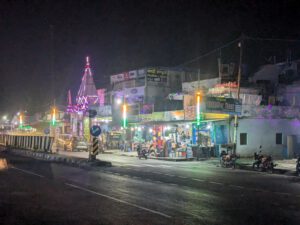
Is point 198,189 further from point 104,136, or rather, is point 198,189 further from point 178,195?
point 104,136

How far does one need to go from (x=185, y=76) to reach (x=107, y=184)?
4511cm

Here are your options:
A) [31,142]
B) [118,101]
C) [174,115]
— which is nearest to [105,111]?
[118,101]

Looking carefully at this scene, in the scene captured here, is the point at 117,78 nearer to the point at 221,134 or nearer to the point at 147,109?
the point at 147,109

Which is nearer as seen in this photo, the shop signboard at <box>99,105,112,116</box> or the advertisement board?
the shop signboard at <box>99,105,112,116</box>

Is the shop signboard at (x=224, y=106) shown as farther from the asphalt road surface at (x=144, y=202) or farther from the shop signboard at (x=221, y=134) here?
the asphalt road surface at (x=144, y=202)

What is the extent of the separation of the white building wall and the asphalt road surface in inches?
681

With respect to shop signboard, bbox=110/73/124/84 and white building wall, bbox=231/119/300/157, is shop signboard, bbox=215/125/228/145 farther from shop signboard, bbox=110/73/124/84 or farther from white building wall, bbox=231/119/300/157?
shop signboard, bbox=110/73/124/84

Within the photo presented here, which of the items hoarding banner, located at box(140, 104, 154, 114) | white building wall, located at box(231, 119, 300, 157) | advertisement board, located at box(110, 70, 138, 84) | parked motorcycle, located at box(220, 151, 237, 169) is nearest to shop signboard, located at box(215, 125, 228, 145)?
white building wall, located at box(231, 119, 300, 157)

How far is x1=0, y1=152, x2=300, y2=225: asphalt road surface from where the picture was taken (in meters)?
9.71

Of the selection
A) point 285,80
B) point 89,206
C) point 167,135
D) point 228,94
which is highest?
point 285,80

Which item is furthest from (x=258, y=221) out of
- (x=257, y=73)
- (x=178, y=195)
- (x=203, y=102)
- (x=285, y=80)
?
(x=257, y=73)

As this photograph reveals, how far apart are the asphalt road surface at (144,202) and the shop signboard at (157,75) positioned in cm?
3762

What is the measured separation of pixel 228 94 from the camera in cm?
3822

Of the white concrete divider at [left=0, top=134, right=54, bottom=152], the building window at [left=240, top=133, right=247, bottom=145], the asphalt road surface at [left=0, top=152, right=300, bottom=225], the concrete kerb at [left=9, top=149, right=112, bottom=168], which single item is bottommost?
the asphalt road surface at [left=0, top=152, right=300, bottom=225]
